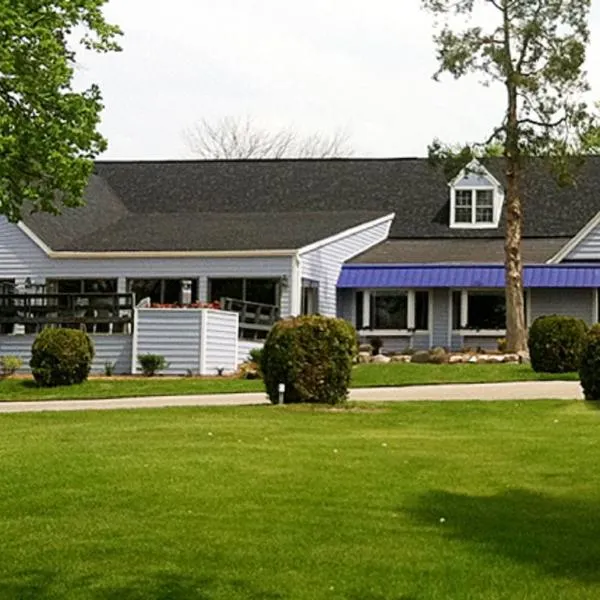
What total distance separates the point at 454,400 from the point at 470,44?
52.3ft

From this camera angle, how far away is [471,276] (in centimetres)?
3819

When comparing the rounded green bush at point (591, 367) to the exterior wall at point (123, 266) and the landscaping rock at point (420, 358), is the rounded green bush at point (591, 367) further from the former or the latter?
the exterior wall at point (123, 266)

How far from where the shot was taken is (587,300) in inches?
1521

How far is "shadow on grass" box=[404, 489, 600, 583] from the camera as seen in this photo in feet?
31.6

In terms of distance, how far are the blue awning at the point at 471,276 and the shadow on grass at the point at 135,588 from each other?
29.2 meters

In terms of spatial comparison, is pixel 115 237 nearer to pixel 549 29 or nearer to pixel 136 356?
pixel 136 356

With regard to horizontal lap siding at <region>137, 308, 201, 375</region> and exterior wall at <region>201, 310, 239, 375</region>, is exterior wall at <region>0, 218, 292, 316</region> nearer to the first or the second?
exterior wall at <region>201, 310, 239, 375</region>

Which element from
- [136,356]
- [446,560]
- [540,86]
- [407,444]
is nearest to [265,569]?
[446,560]

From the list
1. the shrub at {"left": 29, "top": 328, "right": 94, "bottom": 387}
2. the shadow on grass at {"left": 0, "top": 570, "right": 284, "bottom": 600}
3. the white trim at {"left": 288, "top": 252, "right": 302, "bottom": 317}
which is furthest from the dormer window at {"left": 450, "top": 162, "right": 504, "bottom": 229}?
the shadow on grass at {"left": 0, "top": 570, "right": 284, "bottom": 600}

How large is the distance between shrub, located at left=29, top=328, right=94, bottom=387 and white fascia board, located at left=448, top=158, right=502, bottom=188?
44.4ft

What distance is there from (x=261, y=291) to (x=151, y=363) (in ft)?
17.9

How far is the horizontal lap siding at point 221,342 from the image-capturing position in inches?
1319

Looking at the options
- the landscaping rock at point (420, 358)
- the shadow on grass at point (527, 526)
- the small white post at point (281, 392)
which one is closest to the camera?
the shadow on grass at point (527, 526)

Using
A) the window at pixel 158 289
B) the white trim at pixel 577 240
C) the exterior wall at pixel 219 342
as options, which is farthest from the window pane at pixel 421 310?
the exterior wall at pixel 219 342
